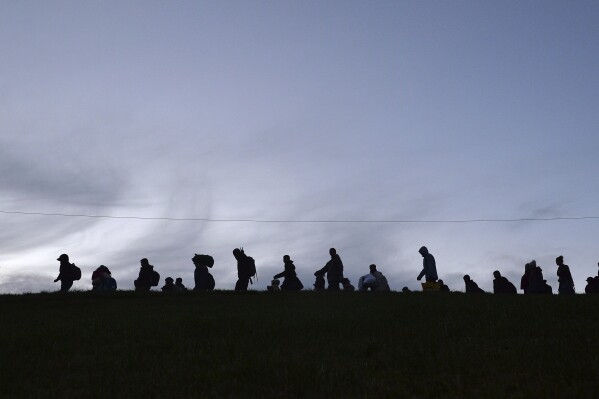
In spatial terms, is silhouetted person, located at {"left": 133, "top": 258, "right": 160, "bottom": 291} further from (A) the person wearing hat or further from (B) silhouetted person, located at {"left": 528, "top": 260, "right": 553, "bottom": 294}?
(B) silhouetted person, located at {"left": 528, "top": 260, "right": 553, "bottom": 294}

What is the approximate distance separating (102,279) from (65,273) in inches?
78.9

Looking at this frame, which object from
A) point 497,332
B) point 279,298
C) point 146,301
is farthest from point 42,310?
point 497,332

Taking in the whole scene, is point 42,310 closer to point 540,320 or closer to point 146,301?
point 146,301

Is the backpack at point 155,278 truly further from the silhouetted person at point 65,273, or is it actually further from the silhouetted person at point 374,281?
the silhouetted person at point 374,281

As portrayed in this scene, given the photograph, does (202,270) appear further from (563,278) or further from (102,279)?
(563,278)

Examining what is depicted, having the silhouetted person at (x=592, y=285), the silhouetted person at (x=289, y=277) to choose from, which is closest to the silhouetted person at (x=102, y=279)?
the silhouetted person at (x=289, y=277)

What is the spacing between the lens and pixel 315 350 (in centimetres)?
1267

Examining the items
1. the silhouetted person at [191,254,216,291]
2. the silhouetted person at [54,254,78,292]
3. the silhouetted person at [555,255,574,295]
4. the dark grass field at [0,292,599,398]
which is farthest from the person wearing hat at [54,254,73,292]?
the silhouetted person at [555,255,574,295]

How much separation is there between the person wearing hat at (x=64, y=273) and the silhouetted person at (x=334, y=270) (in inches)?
447

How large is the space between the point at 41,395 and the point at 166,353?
3096 millimetres

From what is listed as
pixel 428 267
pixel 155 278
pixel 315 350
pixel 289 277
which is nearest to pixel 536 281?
pixel 428 267

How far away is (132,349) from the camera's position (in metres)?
13.4

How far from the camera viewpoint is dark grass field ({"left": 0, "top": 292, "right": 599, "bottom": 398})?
32.9 feet

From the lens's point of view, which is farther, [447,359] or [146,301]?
[146,301]
